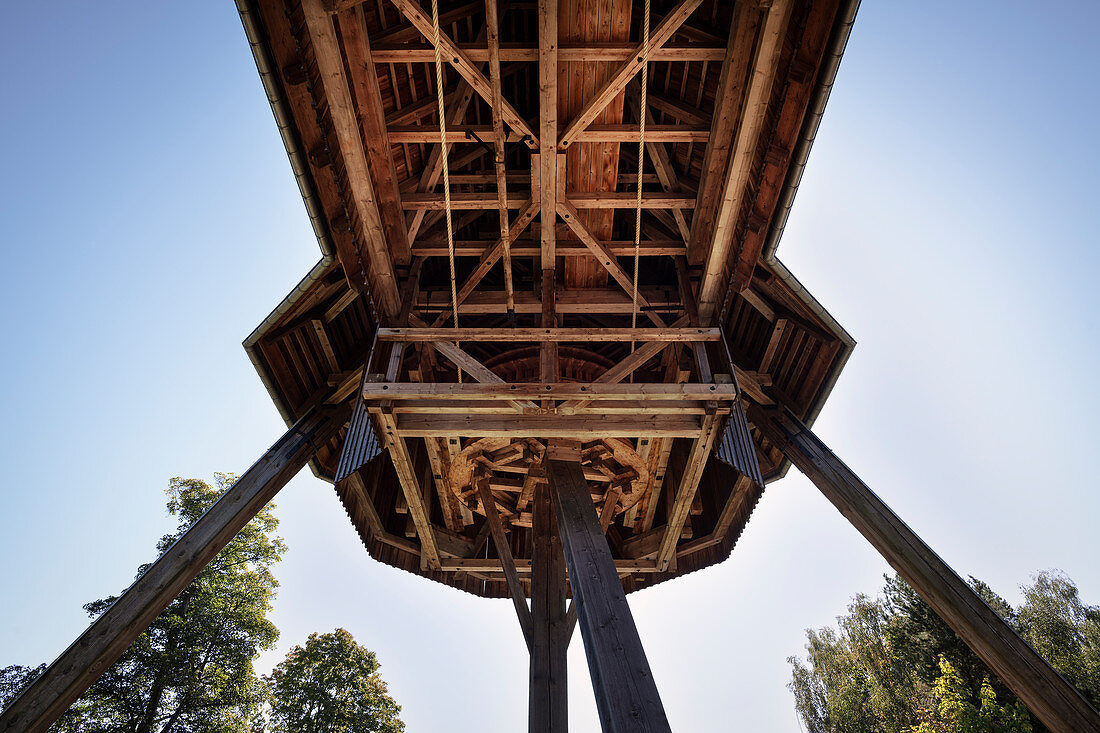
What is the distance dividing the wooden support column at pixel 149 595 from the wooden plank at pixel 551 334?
1.97 metres

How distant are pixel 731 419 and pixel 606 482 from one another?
3.68m

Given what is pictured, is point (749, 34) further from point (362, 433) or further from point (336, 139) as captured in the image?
point (362, 433)

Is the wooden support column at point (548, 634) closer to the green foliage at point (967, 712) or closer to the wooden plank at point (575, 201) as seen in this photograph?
the wooden plank at point (575, 201)

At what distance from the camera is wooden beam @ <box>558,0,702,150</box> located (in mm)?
5203

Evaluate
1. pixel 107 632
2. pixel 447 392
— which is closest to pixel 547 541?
pixel 447 392

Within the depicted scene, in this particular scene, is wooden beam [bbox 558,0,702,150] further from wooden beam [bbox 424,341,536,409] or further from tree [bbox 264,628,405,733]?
tree [bbox 264,628,405,733]

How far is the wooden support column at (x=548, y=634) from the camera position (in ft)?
22.3

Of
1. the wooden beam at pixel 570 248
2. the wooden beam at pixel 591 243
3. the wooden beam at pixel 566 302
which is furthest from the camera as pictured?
the wooden beam at pixel 566 302

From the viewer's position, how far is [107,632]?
16.6ft

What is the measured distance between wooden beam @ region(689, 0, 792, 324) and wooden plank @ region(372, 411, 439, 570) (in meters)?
3.77

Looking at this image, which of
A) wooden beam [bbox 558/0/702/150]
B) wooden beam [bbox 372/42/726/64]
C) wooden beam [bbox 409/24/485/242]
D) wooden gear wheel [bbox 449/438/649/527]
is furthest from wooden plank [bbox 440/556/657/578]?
wooden beam [bbox 372/42/726/64]

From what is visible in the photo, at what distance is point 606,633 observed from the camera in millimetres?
4020

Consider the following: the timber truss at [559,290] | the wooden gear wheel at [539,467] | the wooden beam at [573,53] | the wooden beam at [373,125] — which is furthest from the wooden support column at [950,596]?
the wooden beam at [373,125]

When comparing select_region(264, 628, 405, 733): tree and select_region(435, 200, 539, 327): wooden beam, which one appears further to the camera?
select_region(264, 628, 405, 733): tree
